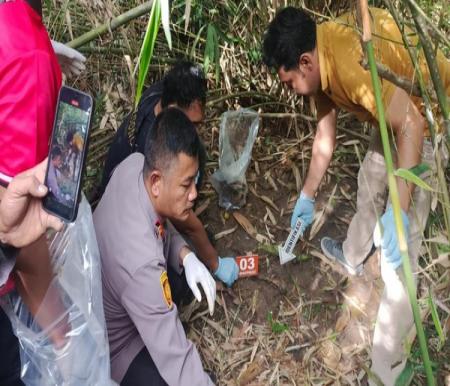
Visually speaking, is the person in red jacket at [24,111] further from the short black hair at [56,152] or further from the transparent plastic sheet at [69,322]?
the short black hair at [56,152]

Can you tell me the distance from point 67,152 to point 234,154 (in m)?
1.46

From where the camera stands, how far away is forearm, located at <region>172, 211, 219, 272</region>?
2059 millimetres

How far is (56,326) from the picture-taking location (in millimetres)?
1312

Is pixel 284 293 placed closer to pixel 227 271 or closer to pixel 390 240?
pixel 227 271

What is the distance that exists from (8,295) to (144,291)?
1.11ft

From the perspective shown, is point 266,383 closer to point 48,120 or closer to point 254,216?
point 254,216

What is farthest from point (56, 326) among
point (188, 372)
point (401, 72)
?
point (401, 72)

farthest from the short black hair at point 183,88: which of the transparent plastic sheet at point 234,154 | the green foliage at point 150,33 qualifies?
the green foliage at point 150,33

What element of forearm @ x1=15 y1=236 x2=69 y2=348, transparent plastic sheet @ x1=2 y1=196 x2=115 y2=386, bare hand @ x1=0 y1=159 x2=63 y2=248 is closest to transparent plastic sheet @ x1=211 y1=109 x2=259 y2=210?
transparent plastic sheet @ x1=2 y1=196 x2=115 y2=386

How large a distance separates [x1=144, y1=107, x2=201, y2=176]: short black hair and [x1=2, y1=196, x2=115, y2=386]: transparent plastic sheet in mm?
264

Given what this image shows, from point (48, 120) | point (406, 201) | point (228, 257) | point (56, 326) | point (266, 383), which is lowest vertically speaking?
point (266, 383)

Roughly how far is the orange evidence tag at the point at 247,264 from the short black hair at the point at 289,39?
30.8 inches

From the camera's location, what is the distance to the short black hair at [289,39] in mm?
1752

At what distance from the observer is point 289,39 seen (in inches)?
68.9
